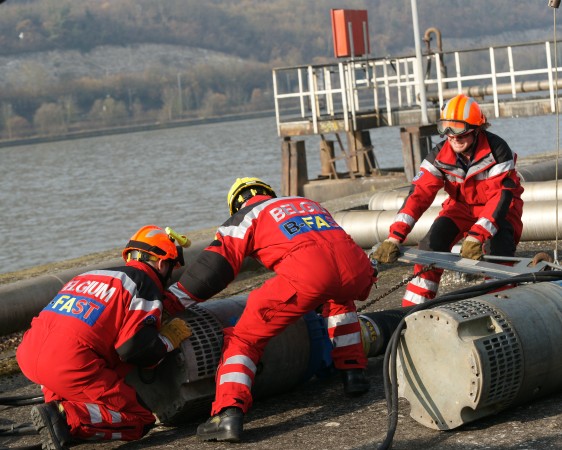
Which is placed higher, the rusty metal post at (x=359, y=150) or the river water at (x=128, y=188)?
the rusty metal post at (x=359, y=150)

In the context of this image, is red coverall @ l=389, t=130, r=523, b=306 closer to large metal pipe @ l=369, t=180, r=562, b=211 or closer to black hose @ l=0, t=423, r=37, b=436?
black hose @ l=0, t=423, r=37, b=436

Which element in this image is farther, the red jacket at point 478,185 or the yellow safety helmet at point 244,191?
the red jacket at point 478,185

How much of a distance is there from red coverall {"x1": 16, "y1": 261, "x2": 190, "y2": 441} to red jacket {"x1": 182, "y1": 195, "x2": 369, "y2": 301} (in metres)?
0.28

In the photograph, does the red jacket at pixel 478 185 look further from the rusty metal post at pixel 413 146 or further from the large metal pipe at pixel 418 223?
the rusty metal post at pixel 413 146

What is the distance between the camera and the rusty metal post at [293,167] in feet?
74.1

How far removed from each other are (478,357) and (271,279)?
1.15m

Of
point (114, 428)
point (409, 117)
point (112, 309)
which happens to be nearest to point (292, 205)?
point (112, 309)

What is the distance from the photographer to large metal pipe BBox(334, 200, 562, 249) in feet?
32.3

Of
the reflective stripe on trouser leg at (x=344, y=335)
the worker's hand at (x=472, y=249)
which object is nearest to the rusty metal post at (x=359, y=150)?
the worker's hand at (x=472, y=249)

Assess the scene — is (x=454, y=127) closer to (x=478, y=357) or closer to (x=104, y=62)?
(x=478, y=357)

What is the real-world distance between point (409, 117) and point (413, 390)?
693 inches

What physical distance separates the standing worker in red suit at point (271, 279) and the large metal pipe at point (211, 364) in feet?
0.39

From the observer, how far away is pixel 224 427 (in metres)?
5.09

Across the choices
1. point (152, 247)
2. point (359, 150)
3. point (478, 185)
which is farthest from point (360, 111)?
point (152, 247)
